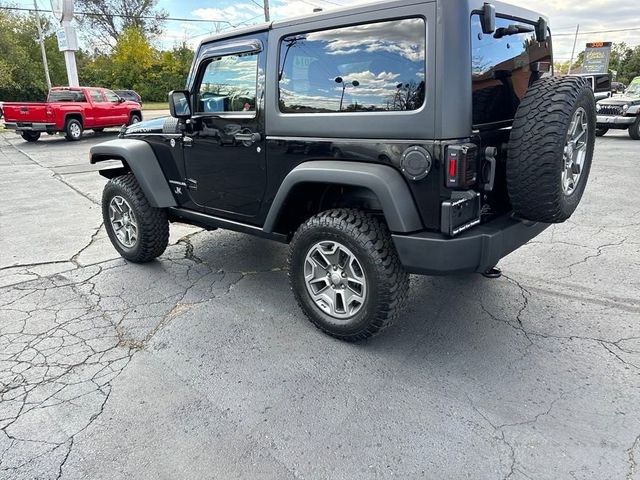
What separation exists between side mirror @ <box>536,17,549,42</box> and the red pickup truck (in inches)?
635

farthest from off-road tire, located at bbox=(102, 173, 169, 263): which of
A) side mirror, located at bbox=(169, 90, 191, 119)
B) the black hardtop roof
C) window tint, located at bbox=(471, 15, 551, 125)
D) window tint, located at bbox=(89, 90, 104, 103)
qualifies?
window tint, located at bbox=(89, 90, 104, 103)

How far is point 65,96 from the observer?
1644 cm

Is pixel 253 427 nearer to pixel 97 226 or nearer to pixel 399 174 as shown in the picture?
pixel 399 174

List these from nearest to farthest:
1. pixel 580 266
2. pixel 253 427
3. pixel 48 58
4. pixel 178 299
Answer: pixel 253 427 < pixel 178 299 < pixel 580 266 < pixel 48 58

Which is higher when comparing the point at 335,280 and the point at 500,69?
the point at 500,69

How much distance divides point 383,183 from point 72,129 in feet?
54.9

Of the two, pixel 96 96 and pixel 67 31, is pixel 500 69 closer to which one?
pixel 96 96

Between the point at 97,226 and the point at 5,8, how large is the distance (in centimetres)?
4230

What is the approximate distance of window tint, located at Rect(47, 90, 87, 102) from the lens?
1638 cm

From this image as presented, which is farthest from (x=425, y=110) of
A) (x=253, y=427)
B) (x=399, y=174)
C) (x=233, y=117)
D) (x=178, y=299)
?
(x=178, y=299)

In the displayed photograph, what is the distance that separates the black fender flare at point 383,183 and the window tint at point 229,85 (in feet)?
2.93

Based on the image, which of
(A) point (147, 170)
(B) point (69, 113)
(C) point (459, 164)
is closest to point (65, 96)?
(B) point (69, 113)

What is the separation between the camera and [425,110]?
99.8 inches

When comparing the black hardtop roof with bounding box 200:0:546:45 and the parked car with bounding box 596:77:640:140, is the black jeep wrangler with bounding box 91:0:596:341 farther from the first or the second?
the parked car with bounding box 596:77:640:140
